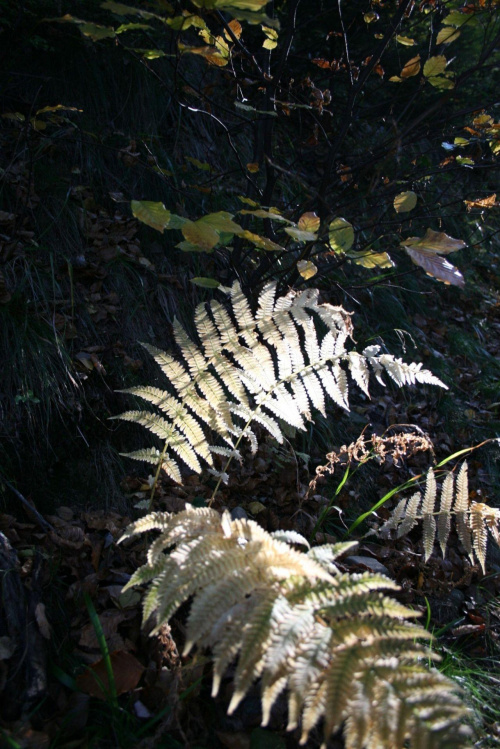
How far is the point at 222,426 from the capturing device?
187cm

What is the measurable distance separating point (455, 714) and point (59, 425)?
1885mm

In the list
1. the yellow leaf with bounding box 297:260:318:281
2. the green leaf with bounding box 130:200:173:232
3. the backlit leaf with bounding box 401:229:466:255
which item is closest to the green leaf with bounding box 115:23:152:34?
the green leaf with bounding box 130:200:173:232

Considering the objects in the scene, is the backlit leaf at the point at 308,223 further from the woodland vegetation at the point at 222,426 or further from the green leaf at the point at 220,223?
the green leaf at the point at 220,223

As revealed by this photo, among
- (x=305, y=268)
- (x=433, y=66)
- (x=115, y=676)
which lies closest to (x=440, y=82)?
(x=433, y=66)

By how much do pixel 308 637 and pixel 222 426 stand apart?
86cm

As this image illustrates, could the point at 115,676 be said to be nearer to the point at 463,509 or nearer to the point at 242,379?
the point at 242,379

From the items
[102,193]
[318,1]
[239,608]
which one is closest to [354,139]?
[318,1]

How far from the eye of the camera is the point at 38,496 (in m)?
2.18

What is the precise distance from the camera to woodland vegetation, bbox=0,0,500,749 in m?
1.24

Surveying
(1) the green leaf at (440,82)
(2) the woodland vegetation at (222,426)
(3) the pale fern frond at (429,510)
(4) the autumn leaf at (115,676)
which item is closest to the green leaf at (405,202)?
(2) the woodland vegetation at (222,426)

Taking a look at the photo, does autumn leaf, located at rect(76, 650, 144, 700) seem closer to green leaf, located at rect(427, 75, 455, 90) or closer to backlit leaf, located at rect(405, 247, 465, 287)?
backlit leaf, located at rect(405, 247, 465, 287)

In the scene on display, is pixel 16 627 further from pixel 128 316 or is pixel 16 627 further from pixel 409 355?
pixel 409 355

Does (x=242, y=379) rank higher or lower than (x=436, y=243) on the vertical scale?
lower

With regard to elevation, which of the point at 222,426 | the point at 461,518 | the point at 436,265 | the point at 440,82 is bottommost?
the point at 461,518
